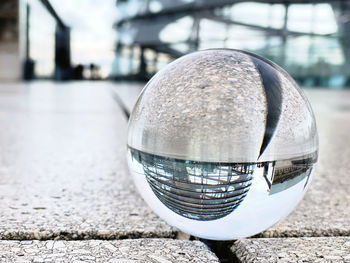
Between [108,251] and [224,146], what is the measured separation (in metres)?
0.36

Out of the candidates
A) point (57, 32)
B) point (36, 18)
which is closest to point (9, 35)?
point (36, 18)

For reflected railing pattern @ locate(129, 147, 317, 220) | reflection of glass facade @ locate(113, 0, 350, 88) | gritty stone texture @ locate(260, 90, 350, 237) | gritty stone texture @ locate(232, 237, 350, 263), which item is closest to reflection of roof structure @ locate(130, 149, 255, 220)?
reflected railing pattern @ locate(129, 147, 317, 220)

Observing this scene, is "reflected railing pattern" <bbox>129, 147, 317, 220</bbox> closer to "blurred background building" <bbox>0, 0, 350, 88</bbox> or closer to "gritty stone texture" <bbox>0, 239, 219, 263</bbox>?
"gritty stone texture" <bbox>0, 239, 219, 263</bbox>

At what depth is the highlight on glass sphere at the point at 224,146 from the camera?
79 centimetres

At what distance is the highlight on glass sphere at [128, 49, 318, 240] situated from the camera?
788 millimetres

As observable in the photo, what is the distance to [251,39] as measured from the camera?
68.3 ft

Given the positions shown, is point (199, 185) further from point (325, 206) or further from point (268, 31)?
point (268, 31)

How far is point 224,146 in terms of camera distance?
30.6 inches

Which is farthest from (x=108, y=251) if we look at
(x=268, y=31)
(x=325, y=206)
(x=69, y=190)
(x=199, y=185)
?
(x=268, y=31)

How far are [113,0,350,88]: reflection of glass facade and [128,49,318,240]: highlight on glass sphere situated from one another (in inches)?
753

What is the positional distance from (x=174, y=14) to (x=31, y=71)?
884 centimetres

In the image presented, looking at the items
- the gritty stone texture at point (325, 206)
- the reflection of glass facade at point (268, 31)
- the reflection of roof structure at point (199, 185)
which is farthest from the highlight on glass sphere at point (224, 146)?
the reflection of glass facade at point (268, 31)

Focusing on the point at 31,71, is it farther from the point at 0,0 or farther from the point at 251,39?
the point at 251,39

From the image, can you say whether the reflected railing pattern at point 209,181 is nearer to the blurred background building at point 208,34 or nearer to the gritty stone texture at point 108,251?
the gritty stone texture at point 108,251
